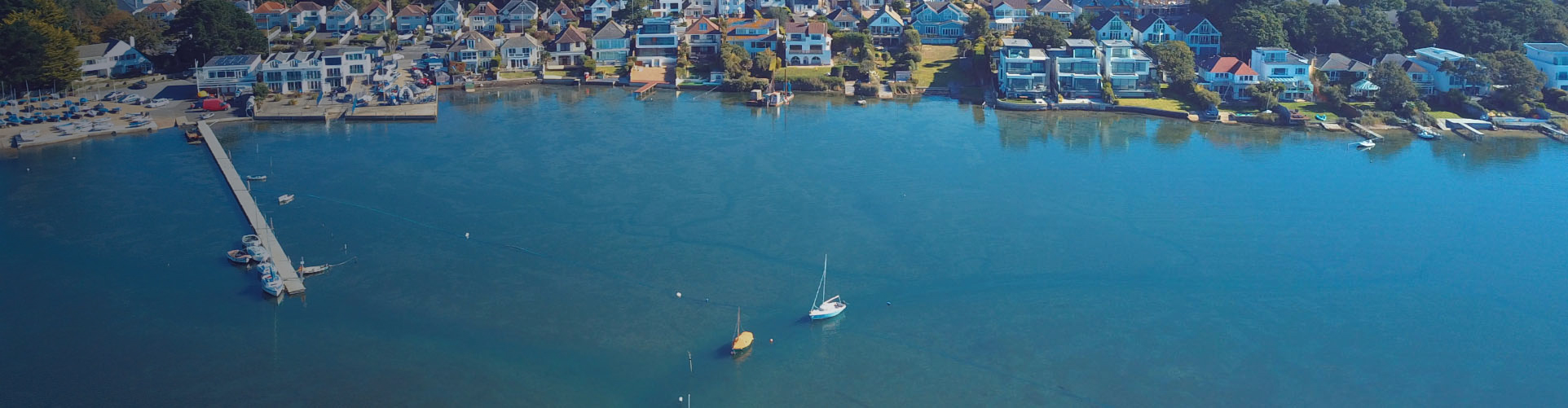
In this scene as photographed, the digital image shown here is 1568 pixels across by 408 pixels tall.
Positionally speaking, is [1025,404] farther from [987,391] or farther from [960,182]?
[960,182]

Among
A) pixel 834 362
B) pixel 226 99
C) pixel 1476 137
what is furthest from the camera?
pixel 226 99

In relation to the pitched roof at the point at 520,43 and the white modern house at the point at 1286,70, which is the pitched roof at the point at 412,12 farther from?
the white modern house at the point at 1286,70

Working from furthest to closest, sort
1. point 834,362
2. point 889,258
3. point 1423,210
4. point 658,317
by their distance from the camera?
point 1423,210 < point 889,258 < point 658,317 < point 834,362

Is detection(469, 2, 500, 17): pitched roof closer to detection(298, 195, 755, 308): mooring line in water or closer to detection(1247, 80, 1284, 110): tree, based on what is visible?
detection(298, 195, 755, 308): mooring line in water

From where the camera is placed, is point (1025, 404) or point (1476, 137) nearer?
point (1025, 404)

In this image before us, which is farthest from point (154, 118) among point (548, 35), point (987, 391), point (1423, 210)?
point (1423, 210)

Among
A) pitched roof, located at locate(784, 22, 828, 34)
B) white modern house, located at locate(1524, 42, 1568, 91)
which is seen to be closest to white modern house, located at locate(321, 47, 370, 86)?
pitched roof, located at locate(784, 22, 828, 34)

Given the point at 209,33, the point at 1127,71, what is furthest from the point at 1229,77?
the point at 209,33
